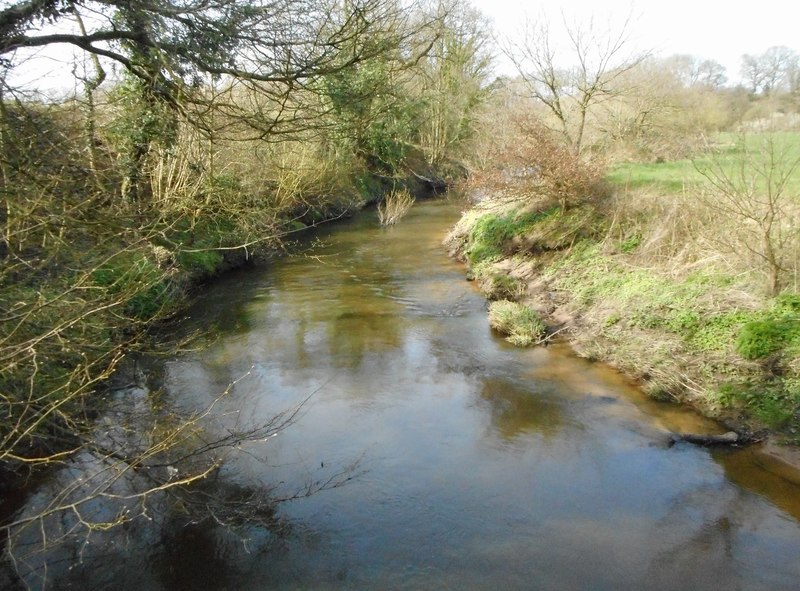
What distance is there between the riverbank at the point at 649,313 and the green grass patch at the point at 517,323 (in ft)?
0.39

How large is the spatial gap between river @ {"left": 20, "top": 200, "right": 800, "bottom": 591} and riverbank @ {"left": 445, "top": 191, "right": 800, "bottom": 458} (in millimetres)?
472

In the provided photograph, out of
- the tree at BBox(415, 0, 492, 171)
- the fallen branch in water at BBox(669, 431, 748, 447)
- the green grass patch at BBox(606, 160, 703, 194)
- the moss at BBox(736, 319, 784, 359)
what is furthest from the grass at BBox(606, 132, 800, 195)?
the tree at BBox(415, 0, 492, 171)

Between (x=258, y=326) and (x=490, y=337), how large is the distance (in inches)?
189

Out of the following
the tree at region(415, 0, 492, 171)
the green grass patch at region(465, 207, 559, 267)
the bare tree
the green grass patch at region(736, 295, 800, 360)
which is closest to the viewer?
the green grass patch at region(736, 295, 800, 360)

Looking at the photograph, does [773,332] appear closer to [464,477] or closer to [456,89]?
[464,477]

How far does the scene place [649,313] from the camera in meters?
9.94

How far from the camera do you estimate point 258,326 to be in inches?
473

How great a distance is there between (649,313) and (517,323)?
7.84ft

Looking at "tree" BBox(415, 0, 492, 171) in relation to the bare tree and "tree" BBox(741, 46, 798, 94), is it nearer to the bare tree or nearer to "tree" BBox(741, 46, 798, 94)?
"tree" BBox(741, 46, 798, 94)

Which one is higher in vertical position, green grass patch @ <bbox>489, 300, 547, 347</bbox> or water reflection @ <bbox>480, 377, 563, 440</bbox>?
green grass patch @ <bbox>489, 300, 547, 347</bbox>

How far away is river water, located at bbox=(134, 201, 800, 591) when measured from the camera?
5.44 m

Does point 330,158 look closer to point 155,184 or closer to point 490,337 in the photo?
point 155,184

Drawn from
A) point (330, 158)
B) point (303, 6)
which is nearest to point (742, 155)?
point (303, 6)

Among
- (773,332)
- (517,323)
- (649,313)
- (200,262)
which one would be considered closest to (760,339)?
(773,332)
